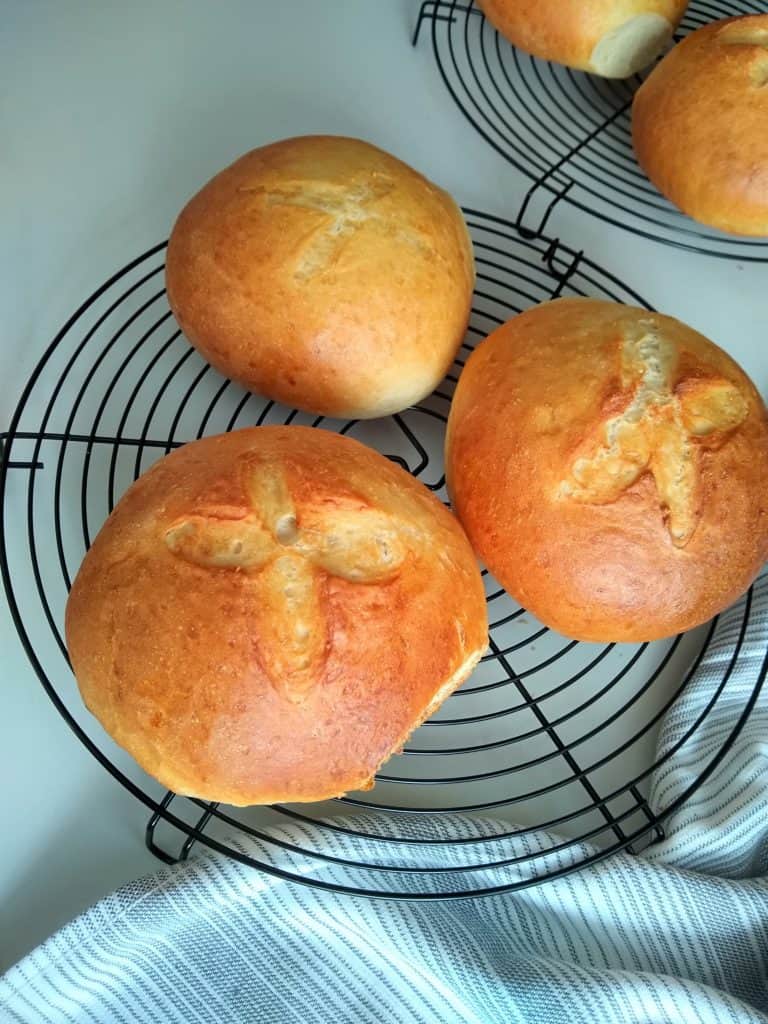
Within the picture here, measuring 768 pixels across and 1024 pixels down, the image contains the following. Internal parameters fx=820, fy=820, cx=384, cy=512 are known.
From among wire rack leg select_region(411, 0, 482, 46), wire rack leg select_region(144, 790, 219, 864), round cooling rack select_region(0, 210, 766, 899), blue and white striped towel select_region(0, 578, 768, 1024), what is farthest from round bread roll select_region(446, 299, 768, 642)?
wire rack leg select_region(411, 0, 482, 46)

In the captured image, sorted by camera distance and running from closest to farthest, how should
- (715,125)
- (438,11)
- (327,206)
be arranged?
(327,206), (715,125), (438,11)

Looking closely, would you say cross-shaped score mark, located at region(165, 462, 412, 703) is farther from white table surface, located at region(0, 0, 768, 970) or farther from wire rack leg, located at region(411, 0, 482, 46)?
wire rack leg, located at region(411, 0, 482, 46)

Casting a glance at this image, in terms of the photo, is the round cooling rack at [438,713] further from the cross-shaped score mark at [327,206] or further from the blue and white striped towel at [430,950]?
the cross-shaped score mark at [327,206]

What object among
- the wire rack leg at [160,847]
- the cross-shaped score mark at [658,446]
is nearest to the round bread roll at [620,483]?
the cross-shaped score mark at [658,446]

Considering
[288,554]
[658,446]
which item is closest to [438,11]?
[658,446]

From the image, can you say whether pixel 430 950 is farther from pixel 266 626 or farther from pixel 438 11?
pixel 438 11
